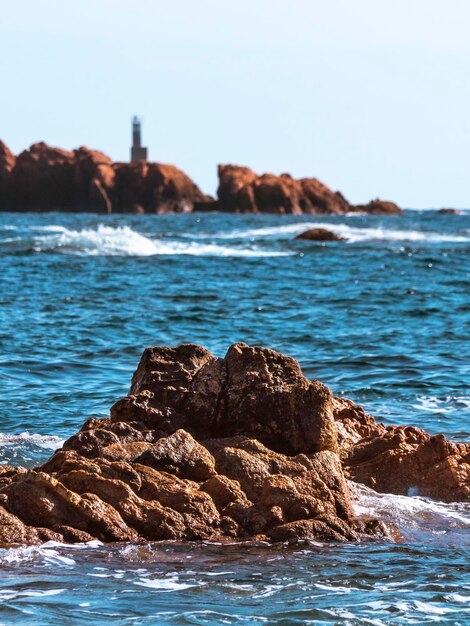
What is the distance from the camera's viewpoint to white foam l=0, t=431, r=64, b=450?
1088 cm

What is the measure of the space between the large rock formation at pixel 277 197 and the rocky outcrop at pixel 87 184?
470cm

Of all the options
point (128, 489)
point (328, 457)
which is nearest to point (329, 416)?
point (328, 457)

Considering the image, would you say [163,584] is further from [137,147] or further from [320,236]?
[137,147]

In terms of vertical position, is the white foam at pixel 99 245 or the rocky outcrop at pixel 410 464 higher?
the white foam at pixel 99 245

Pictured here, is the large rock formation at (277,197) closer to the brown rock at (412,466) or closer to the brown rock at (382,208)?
the brown rock at (382,208)

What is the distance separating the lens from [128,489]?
8000mm

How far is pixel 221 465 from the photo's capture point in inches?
338

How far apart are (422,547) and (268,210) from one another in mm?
114126

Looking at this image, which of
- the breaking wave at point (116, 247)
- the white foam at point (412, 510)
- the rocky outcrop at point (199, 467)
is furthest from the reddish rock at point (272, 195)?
the white foam at point (412, 510)

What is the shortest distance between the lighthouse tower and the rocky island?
135657 mm

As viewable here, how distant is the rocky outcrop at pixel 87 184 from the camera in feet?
408

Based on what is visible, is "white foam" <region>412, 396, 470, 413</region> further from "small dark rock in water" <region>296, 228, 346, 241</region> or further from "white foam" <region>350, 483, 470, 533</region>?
"small dark rock in water" <region>296, 228, 346, 241</region>

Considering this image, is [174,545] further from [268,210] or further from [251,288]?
[268,210]

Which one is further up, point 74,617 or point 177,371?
point 177,371
